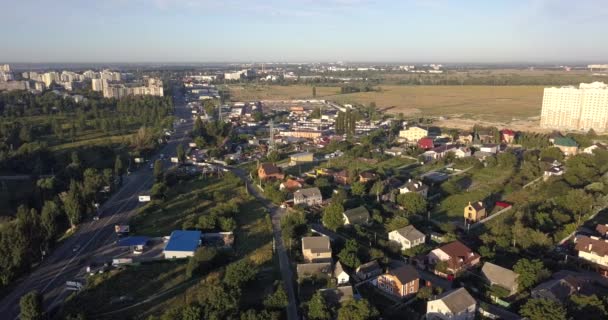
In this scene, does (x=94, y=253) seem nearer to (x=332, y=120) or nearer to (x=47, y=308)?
(x=47, y=308)

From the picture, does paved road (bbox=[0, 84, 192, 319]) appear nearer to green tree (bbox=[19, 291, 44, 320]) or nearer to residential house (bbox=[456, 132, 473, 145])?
green tree (bbox=[19, 291, 44, 320])

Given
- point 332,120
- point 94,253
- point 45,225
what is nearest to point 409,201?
point 94,253

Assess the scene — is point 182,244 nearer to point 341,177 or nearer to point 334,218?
point 334,218

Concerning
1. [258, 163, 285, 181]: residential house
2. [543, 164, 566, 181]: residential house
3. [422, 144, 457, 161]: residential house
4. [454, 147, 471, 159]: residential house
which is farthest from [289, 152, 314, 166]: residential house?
[543, 164, 566, 181]: residential house

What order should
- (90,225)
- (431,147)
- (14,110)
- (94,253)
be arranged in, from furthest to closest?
(14,110) < (431,147) < (90,225) < (94,253)

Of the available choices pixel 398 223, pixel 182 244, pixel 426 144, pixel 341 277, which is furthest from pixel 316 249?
pixel 426 144
